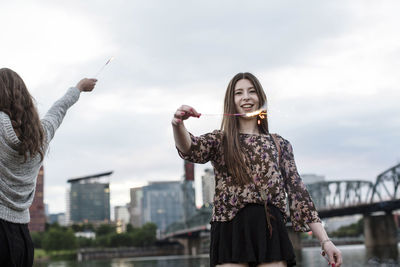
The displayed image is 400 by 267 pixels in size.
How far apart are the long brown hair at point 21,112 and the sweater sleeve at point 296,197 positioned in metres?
1.95

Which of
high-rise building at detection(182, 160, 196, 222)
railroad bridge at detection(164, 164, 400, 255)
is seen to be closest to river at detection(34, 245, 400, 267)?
railroad bridge at detection(164, 164, 400, 255)

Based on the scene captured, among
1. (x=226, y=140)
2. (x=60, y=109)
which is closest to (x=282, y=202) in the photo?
(x=226, y=140)

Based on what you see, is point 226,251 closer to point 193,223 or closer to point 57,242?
point 193,223

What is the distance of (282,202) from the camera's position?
4176 millimetres

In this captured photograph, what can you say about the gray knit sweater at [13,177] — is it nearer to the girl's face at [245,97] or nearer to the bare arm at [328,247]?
the girl's face at [245,97]

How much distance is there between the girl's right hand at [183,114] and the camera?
371 centimetres

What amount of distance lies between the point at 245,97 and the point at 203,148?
0.58 metres

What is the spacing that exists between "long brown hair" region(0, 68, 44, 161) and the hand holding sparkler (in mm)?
905

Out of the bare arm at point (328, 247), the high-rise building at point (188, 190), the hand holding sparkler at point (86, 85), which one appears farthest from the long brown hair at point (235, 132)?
the high-rise building at point (188, 190)

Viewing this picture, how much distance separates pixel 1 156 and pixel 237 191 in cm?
172

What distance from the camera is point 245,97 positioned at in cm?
439

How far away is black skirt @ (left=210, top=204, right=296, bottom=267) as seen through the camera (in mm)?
3963

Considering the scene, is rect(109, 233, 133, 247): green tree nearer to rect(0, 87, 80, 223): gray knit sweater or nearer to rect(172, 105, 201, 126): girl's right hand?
rect(0, 87, 80, 223): gray knit sweater

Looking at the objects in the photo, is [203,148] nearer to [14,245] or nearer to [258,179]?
[258,179]
